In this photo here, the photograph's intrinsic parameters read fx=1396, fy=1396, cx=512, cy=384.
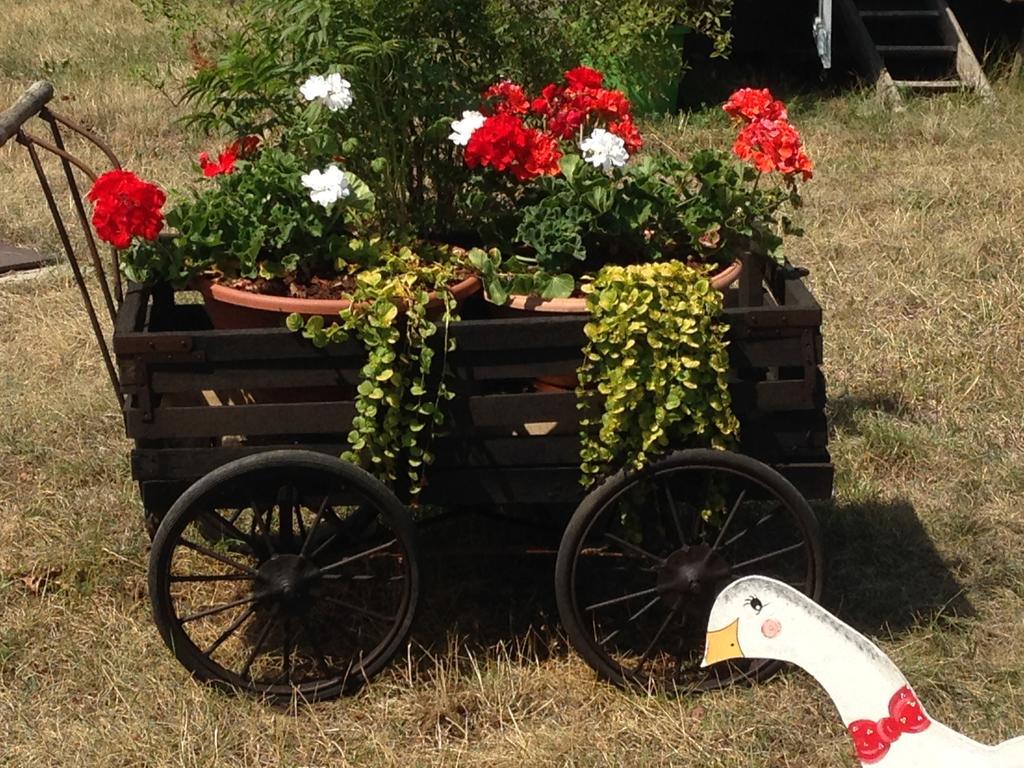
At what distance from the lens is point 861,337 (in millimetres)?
5484

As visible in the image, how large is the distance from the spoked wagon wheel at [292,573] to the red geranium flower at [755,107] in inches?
53.8

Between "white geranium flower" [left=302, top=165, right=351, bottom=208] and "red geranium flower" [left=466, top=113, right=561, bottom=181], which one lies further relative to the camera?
"red geranium flower" [left=466, top=113, right=561, bottom=181]

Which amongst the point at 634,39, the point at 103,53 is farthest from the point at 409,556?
the point at 103,53

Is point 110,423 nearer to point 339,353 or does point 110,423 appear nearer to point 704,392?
point 339,353

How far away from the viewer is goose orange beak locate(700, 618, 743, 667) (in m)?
2.44

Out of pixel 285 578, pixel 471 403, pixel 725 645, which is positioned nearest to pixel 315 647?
pixel 285 578

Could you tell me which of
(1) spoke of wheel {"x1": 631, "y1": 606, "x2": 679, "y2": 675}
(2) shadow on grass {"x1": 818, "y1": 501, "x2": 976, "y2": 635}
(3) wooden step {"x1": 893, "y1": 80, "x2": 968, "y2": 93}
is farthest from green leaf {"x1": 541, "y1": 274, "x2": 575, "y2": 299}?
(3) wooden step {"x1": 893, "y1": 80, "x2": 968, "y2": 93}

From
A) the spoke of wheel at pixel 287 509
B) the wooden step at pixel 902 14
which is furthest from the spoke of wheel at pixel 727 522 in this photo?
the wooden step at pixel 902 14

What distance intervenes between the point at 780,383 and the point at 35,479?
2615 millimetres

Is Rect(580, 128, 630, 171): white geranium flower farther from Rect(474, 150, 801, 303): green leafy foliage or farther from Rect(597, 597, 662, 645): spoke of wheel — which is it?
Rect(597, 597, 662, 645): spoke of wheel

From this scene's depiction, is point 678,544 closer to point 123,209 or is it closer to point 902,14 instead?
point 123,209

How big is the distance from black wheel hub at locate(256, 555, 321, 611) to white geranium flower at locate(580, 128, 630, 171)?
117 centimetres

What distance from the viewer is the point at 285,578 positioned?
3195 mm

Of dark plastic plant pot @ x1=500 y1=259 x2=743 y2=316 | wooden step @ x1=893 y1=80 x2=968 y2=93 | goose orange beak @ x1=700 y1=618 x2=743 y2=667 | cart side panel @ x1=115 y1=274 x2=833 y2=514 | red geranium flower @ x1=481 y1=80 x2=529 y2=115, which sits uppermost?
wooden step @ x1=893 y1=80 x2=968 y2=93
